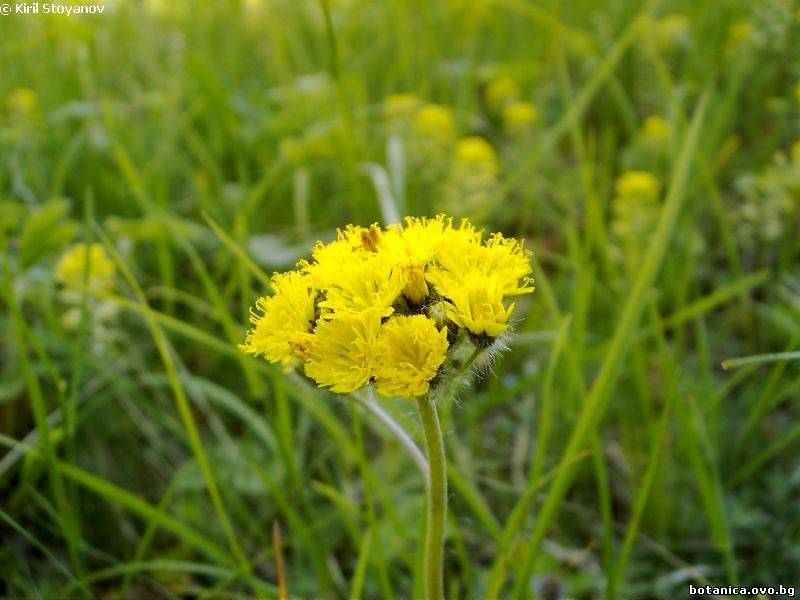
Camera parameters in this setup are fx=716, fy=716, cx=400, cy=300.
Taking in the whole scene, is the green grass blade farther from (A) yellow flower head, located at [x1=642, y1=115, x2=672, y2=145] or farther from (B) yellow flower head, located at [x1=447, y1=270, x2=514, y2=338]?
(A) yellow flower head, located at [x1=642, y1=115, x2=672, y2=145]

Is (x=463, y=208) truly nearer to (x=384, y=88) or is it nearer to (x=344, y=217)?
(x=344, y=217)

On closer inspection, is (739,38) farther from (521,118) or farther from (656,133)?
(521,118)

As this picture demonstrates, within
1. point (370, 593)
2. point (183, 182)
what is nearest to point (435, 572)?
point (370, 593)

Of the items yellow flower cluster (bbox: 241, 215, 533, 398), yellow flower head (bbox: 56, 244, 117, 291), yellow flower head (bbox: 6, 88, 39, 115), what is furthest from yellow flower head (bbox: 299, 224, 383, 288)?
yellow flower head (bbox: 6, 88, 39, 115)

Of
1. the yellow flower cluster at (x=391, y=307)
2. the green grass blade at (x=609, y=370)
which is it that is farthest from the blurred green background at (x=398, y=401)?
the yellow flower cluster at (x=391, y=307)

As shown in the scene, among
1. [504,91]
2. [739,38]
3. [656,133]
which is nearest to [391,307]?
[656,133]
